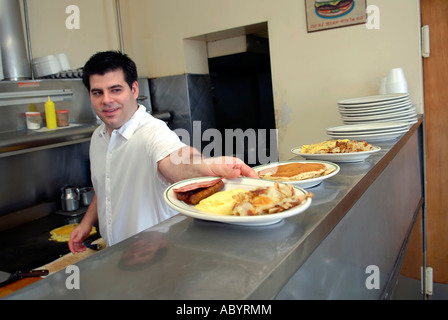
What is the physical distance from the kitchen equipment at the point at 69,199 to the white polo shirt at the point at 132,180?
1092 mm

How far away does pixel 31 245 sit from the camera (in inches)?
92.4

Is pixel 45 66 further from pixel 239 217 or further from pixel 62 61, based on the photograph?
pixel 239 217

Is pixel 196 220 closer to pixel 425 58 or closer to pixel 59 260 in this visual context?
pixel 59 260

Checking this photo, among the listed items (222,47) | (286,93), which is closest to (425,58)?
(286,93)

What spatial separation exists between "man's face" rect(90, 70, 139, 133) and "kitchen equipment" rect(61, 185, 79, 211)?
1.25 m

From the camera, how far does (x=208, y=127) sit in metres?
3.91

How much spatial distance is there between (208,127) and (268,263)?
132 inches

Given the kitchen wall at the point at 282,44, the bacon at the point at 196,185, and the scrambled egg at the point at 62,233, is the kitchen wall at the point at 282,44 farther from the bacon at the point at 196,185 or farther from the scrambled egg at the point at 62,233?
the bacon at the point at 196,185

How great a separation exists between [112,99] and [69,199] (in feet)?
4.64

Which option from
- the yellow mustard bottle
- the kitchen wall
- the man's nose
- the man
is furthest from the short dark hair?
the kitchen wall

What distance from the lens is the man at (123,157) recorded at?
70.9 inches

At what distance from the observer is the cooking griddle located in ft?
6.84

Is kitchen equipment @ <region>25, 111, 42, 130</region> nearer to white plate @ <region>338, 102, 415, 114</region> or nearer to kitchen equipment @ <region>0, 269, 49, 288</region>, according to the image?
kitchen equipment @ <region>0, 269, 49, 288</region>

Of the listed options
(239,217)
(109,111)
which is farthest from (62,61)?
(239,217)
